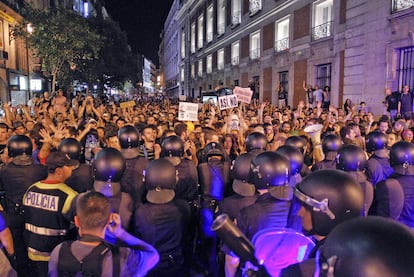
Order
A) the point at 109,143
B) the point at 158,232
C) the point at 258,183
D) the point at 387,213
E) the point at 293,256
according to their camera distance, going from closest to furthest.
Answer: the point at 293,256
the point at 258,183
the point at 158,232
the point at 387,213
the point at 109,143

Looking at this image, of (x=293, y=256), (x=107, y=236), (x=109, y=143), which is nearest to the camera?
(x=293, y=256)

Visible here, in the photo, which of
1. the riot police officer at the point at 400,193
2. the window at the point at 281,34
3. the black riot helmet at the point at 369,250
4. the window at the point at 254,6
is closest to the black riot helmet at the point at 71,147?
the riot police officer at the point at 400,193

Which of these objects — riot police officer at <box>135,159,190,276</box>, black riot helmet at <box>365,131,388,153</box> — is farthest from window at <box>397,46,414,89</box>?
riot police officer at <box>135,159,190,276</box>

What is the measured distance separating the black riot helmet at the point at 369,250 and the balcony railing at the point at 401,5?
Answer: 13734 millimetres

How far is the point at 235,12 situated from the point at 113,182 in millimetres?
33267

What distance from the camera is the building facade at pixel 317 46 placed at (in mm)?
13867

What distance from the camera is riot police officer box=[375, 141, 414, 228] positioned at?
12.9 ft

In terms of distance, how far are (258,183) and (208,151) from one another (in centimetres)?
206

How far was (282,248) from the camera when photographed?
2.25 m

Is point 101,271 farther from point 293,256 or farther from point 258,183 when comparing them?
point 258,183

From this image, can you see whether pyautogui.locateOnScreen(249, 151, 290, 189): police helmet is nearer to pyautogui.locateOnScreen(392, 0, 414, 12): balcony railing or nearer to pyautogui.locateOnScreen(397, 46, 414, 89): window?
pyautogui.locateOnScreen(397, 46, 414, 89): window

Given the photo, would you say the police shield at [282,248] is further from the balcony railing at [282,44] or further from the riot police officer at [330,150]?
the balcony railing at [282,44]

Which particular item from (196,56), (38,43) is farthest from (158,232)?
(196,56)

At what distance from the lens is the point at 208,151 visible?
528 cm
